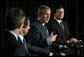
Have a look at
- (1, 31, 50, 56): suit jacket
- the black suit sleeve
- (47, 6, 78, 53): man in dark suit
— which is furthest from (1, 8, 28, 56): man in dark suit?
(47, 6, 78, 53): man in dark suit

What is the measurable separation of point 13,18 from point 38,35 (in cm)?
136

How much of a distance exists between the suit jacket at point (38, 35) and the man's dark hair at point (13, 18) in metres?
1.06

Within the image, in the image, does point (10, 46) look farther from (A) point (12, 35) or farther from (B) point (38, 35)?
(B) point (38, 35)

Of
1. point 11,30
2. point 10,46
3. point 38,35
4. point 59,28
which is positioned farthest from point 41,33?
point 10,46

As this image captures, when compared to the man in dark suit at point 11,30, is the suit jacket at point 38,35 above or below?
below

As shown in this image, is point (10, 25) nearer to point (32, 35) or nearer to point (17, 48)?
point (17, 48)

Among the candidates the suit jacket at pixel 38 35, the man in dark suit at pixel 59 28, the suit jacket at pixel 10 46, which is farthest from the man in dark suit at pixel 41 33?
the suit jacket at pixel 10 46

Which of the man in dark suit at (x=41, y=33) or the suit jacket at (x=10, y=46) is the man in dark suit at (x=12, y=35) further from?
the man in dark suit at (x=41, y=33)

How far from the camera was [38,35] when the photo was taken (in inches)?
154

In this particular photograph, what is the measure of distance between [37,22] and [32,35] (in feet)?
0.90

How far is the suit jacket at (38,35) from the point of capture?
3.65 metres

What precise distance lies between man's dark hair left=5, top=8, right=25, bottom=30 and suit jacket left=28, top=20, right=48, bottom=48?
1.06 meters

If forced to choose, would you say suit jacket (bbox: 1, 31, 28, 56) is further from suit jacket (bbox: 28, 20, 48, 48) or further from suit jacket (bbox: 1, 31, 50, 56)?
suit jacket (bbox: 28, 20, 48, 48)

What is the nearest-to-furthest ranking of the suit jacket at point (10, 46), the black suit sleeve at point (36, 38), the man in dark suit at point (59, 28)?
1. the suit jacket at point (10, 46)
2. the black suit sleeve at point (36, 38)
3. the man in dark suit at point (59, 28)
